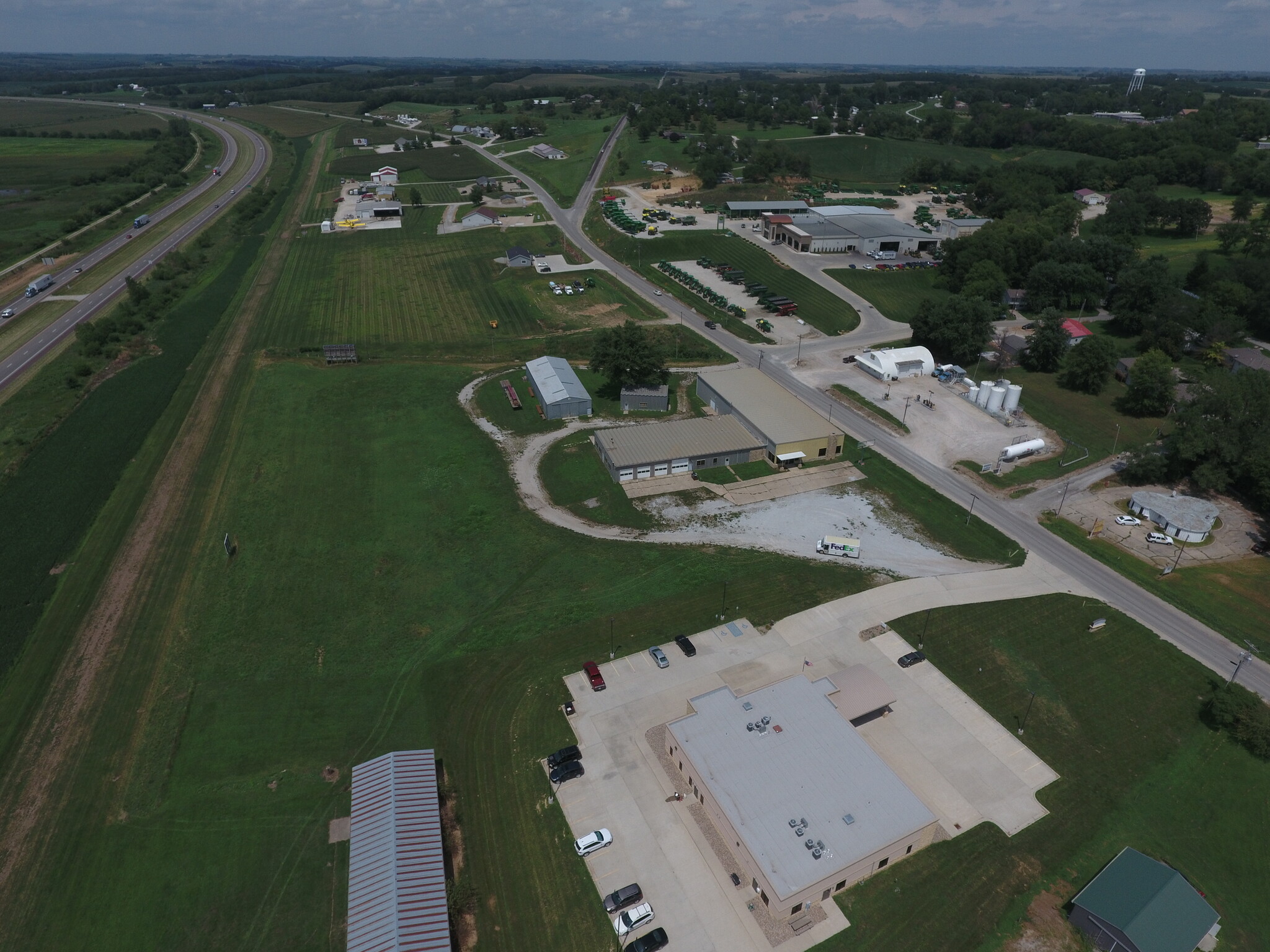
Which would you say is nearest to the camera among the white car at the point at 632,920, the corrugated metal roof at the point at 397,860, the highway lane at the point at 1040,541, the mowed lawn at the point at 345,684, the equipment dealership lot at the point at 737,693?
the corrugated metal roof at the point at 397,860

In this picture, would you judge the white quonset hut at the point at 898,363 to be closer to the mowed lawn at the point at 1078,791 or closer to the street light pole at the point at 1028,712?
the mowed lawn at the point at 1078,791

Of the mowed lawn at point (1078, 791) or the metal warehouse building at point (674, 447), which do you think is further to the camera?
the metal warehouse building at point (674, 447)

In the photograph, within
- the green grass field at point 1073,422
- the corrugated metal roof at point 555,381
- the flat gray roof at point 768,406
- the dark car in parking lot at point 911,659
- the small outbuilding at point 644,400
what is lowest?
the dark car in parking lot at point 911,659

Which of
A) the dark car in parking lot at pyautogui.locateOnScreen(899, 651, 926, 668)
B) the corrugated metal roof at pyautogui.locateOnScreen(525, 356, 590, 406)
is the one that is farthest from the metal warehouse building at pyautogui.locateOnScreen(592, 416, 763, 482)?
the dark car in parking lot at pyautogui.locateOnScreen(899, 651, 926, 668)

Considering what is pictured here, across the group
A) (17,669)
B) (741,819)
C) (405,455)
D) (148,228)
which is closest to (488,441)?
(405,455)

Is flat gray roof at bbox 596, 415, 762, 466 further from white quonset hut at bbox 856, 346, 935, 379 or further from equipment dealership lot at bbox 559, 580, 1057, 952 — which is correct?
white quonset hut at bbox 856, 346, 935, 379

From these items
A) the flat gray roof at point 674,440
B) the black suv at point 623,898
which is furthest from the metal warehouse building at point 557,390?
the black suv at point 623,898
